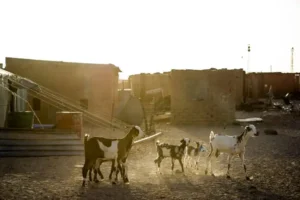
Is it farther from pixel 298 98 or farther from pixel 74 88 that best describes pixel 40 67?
pixel 298 98

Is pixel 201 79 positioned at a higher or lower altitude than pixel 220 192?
higher

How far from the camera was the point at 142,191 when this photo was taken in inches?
363

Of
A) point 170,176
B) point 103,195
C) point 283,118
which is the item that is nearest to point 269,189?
point 170,176

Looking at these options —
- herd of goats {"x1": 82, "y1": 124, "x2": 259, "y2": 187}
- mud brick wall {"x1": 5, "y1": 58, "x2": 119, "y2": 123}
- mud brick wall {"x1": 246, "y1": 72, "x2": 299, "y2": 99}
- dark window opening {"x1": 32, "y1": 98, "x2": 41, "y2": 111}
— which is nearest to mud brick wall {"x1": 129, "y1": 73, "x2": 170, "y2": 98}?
mud brick wall {"x1": 246, "y1": 72, "x2": 299, "y2": 99}

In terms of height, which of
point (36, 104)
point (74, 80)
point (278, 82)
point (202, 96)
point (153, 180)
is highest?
point (278, 82)

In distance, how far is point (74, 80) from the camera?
84.7ft

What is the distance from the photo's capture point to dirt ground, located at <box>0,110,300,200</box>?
889 centimetres

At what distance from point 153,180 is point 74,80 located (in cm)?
1639

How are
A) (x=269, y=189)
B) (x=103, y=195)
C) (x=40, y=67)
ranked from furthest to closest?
(x=40, y=67) → (x=269, y=189) → (x=103, y=195)

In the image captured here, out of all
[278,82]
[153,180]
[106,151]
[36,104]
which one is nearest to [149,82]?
[278,82]

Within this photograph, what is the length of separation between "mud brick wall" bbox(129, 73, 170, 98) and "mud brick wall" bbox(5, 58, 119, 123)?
18131 millimetres

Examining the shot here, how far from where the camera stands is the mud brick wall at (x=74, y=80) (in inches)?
981

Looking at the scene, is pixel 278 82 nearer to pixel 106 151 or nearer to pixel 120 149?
pixel 120 149

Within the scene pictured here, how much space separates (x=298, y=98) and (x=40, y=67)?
3911cm
